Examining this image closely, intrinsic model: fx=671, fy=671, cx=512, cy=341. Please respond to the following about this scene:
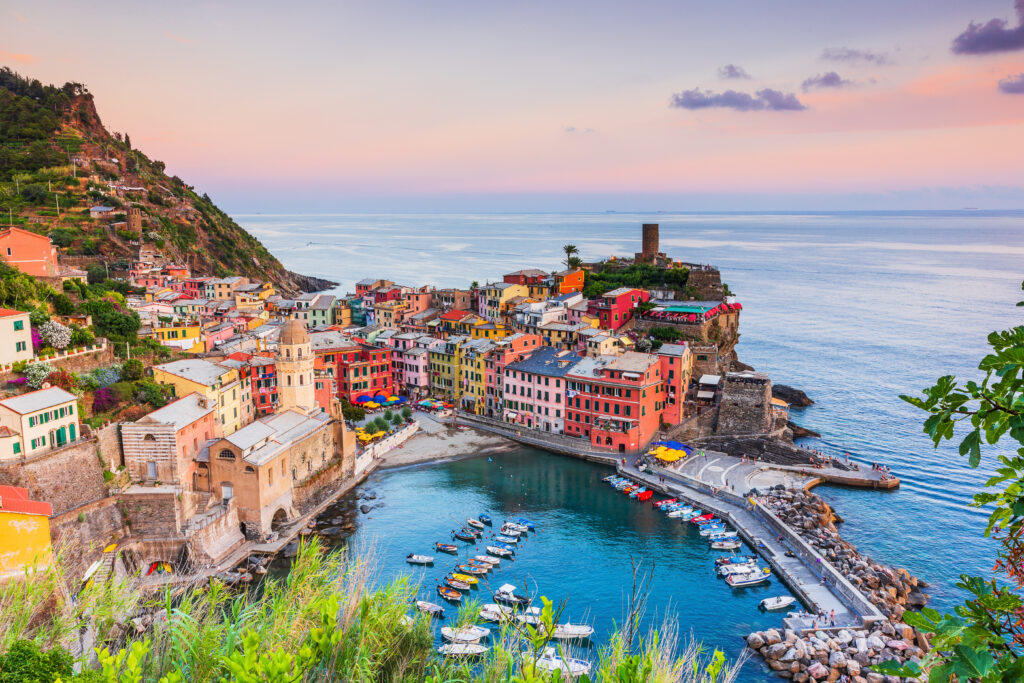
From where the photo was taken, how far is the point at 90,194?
72.5 m

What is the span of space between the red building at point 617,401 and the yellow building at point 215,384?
68.2ft

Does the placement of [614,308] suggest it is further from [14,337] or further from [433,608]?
[14,337]

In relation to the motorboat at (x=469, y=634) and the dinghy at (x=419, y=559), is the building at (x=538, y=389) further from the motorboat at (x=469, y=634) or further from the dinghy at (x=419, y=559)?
the motorboat at (x=469, y=634)

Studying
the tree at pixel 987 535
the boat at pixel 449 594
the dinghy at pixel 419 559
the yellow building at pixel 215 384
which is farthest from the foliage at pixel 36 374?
the tree at pixel 987 535

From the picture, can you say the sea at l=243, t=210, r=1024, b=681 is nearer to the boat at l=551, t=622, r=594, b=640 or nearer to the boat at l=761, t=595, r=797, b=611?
the boat at l=761, t=595, r=797, b=611

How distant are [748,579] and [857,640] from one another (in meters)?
5.24

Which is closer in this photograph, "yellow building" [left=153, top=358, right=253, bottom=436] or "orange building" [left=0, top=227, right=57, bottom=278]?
"yellow building" [left=153, top=358, right=253, bottom=436]

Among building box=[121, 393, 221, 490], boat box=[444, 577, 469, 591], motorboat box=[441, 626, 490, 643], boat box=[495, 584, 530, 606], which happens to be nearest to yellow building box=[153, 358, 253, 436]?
building box=[121, 393, 221, 490]

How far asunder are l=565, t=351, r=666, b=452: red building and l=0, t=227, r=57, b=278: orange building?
32.2 metres

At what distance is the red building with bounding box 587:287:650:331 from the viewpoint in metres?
56.9

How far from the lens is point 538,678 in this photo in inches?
336

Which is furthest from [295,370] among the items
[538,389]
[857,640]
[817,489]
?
[817,489]

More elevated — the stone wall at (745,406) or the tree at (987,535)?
the tree at (987,535)

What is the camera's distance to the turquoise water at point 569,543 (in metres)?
26.8
